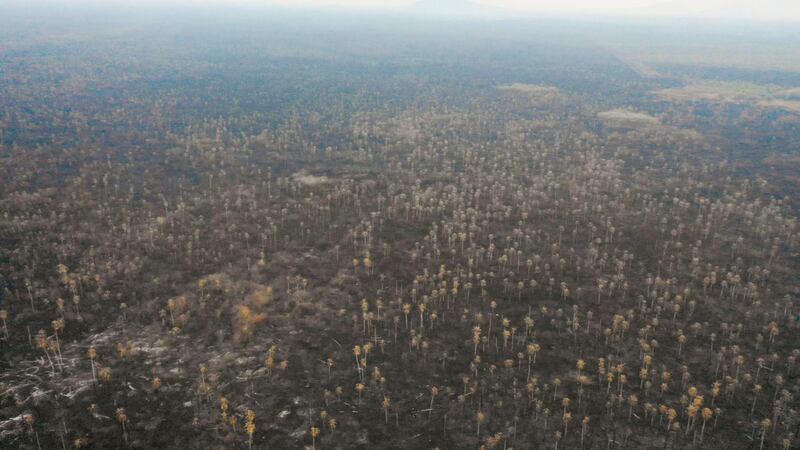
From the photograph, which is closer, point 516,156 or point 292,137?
point 516,156

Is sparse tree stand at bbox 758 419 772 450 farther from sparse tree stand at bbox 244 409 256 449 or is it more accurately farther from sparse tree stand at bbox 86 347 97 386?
sparse tree stand at bbox 86 347 97 386

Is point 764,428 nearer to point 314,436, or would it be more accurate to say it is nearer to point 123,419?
point 314,436

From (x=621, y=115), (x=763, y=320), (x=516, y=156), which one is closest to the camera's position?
(x=763, y=320)

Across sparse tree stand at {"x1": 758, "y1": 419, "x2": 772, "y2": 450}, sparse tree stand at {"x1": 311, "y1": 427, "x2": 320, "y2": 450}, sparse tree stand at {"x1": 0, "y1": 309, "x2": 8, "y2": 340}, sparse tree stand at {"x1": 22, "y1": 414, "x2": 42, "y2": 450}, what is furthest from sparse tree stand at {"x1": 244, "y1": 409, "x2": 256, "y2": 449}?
sparse tree stand at {"x1": 758, "y1": 419, "x2": 772, "y2": 450}

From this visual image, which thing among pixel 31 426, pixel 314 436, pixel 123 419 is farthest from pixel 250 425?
pixel 31 426

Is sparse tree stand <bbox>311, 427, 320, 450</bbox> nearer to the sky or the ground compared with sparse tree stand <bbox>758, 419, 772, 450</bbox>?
nearer to the ground

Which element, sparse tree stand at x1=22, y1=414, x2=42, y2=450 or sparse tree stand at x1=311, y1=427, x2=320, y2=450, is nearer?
sparse tree stand at x1=22, y1=414, x2=42, y2=450

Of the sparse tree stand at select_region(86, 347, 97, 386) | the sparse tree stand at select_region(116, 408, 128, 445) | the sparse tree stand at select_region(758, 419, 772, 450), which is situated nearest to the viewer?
the sparse tree stand at select_region(758, 419, 772, 450)

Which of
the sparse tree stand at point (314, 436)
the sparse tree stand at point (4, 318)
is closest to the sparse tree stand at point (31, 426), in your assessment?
the sparse tree stand at point (4, 318)

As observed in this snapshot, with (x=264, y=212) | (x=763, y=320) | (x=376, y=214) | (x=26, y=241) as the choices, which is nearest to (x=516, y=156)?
(x=376, y=214)

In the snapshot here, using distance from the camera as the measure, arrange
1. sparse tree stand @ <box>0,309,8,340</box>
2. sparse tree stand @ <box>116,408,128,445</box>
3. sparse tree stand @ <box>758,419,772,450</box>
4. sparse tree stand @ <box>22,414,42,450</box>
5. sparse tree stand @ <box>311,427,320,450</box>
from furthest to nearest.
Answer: sparse tree stand @ <box>0,309,8,340</box> → sparse tree stand @ <box>116,408,128,445</box> → sparse tree stand @ <box>758,419,772,450</box> → sparse tree stand @ <box>311,427,320,450</box> → sparse tree stand @ <box>22,414,42,450</box>

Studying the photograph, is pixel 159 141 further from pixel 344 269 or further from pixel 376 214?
pixel 344 269
